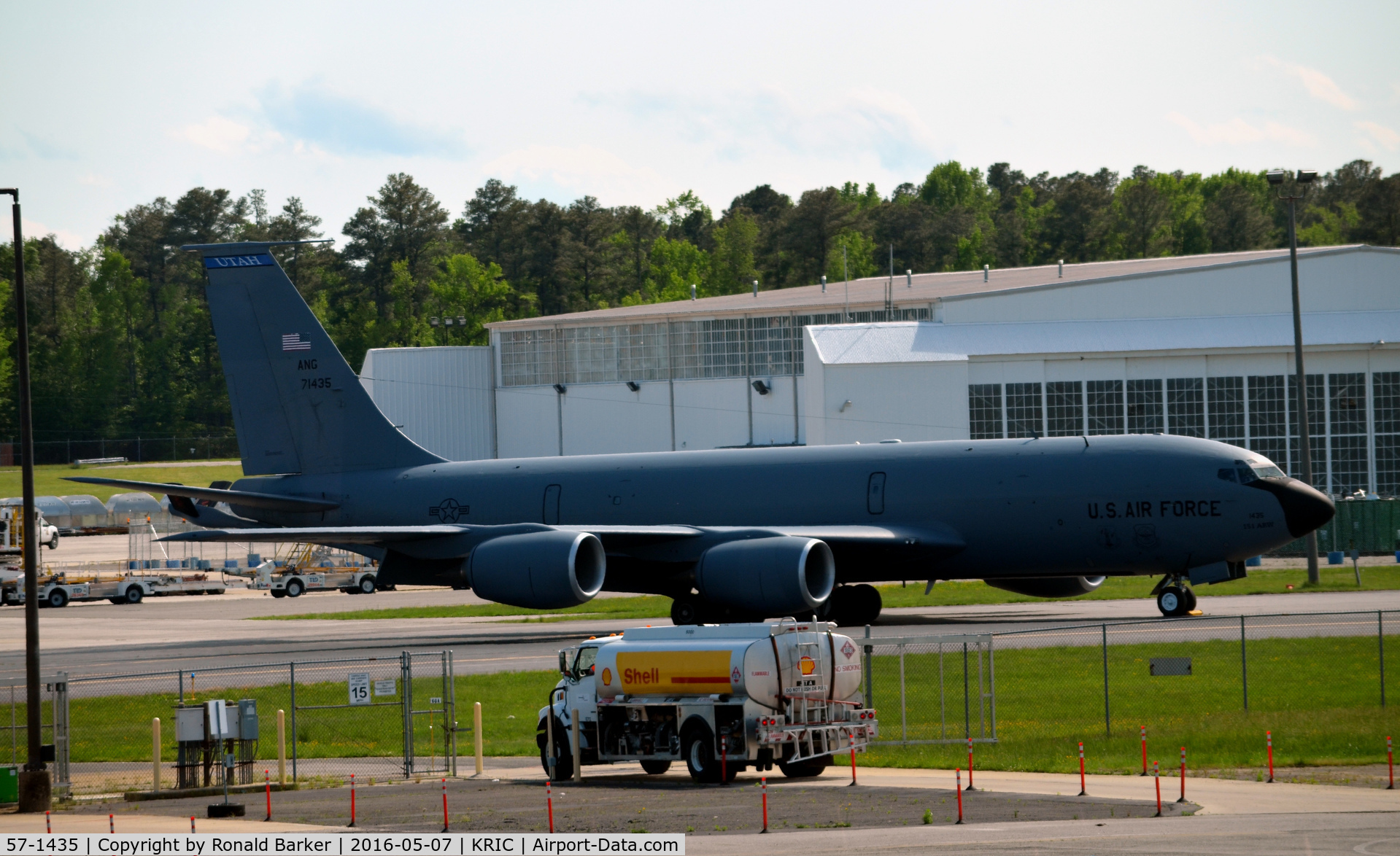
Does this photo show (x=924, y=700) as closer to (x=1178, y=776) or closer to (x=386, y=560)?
(x=1178, y=776)

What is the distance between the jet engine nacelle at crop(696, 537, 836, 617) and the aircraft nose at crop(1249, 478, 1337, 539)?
9.95m

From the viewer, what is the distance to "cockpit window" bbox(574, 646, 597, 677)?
70.5 feet

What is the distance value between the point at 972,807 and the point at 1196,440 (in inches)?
879

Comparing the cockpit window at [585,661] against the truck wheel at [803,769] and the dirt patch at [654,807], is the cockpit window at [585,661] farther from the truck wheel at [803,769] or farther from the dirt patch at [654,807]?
the truck wheel at [803,769]

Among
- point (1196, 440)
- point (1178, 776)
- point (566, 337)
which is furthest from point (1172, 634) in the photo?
point (566, 337)

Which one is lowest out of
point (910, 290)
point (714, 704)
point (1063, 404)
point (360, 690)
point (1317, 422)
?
point (360, 690)

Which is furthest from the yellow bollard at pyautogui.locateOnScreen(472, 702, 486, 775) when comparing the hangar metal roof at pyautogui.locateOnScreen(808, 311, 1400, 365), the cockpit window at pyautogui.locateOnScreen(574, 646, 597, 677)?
the hangar metal roof at pyautogui.locateOnScreen(808, 311, 1400, 365)

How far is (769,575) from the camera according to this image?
114 feet

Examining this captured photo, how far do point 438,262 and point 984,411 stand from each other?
348ft

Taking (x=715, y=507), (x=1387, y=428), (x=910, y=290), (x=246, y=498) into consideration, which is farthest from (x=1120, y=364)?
(x=246, y=498)

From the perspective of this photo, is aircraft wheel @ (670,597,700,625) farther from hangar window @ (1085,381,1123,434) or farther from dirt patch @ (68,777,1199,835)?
hangar window @ (1085,381,1123,434)

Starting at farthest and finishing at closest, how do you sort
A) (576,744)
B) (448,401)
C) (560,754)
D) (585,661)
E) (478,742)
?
(448,401) → (478,742) → (585,661) → (560,754) → (576,744)

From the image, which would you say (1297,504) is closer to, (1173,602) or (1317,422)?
(1173,602)

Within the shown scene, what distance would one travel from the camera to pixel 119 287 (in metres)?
154
